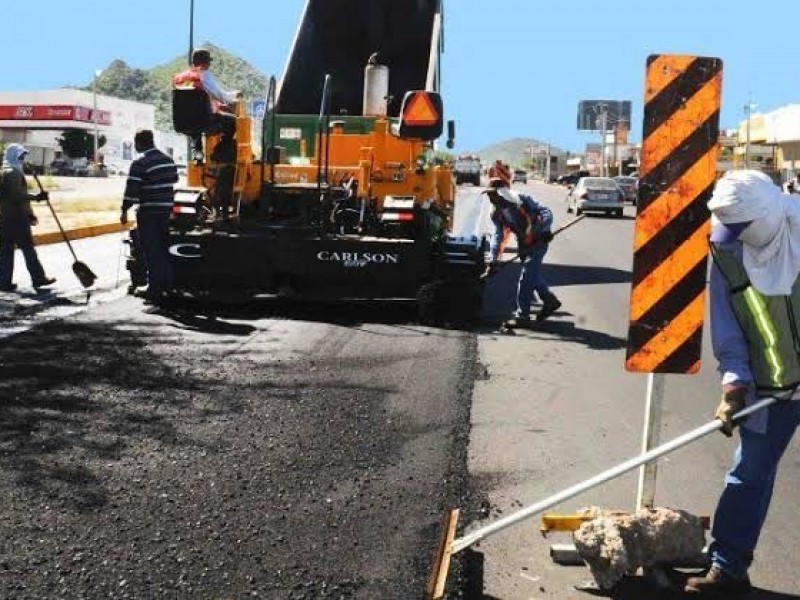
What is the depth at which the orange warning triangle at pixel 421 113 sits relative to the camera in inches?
410

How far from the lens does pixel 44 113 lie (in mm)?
91500

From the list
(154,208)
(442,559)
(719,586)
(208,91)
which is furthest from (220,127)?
(719,586)

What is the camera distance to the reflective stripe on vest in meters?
3.71

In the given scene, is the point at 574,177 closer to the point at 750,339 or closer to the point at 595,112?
the point at 750,339

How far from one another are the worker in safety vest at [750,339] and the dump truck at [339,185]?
6372 millimetres

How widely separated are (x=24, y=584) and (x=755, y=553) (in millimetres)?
Answer: 2962

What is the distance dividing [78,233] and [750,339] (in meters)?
18.5

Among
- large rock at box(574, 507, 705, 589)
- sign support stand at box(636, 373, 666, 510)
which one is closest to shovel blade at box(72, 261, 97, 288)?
sign support stand at box(636, 373, 666, 510)

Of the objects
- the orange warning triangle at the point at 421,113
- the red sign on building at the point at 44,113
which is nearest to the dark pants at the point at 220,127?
the orange warning triangle at the point at 421,113

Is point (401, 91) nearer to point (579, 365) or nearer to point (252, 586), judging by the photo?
point (579, 365)

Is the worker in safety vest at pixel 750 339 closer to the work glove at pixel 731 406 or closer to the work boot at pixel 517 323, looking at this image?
the work glove at pixel 731 406

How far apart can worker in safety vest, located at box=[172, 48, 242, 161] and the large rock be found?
301 inches

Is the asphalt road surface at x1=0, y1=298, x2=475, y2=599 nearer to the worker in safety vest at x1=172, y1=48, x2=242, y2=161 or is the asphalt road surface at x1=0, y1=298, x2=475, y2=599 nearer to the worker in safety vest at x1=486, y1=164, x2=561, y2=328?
the worker in safety vest at x1=486, y1=164, x2=561, y2=328

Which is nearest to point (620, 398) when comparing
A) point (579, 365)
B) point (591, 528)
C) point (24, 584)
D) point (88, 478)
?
point (579, 365)
